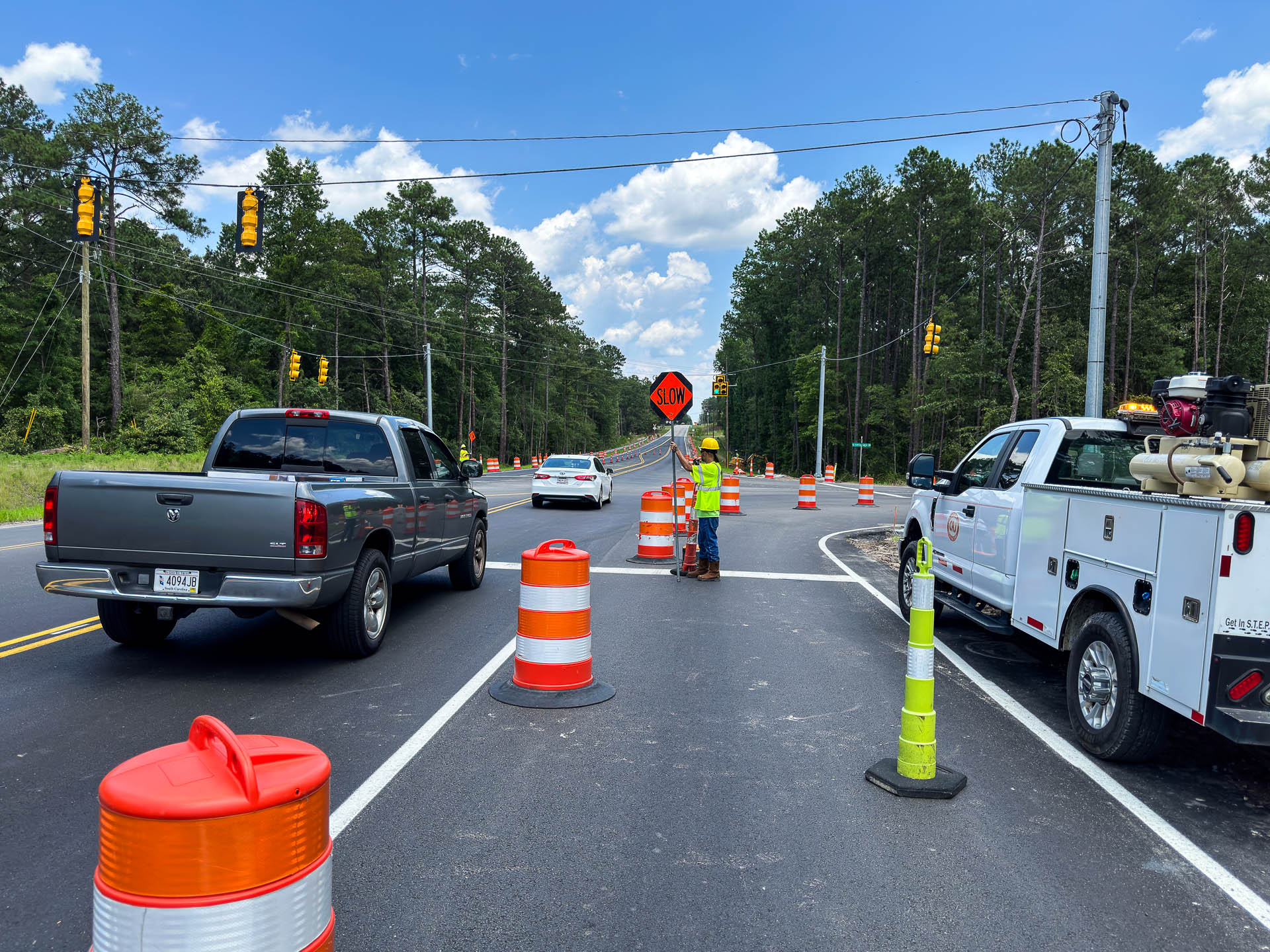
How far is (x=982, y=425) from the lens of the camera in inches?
1797

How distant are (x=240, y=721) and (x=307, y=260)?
2198 inches

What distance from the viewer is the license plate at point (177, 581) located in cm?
560

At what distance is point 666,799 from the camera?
411 centimetres

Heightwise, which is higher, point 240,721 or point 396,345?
point 396,345

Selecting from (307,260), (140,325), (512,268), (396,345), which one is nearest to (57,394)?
(140,325)

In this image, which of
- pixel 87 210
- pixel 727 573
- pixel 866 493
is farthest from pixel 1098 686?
pixel 866 493

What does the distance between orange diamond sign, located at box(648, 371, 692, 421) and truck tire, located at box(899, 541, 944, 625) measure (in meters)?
4.50

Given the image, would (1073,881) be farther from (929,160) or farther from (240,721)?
(929,160)

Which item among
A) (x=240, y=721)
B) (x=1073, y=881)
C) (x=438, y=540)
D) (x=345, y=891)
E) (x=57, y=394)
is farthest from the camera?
(x=57, y=394)

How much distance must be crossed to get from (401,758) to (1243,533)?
4.37m

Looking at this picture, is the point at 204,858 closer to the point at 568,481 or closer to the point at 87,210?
the point at 87,210

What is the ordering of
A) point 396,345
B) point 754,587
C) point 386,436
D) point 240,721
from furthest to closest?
point 396,345 → point 754,587 → point 386,436 → point 240,721

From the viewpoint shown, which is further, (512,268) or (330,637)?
(512,268)

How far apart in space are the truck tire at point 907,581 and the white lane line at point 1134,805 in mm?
1605
